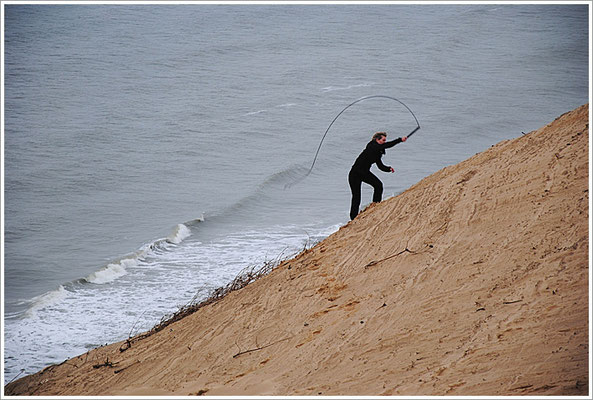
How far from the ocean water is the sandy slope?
2.12 m

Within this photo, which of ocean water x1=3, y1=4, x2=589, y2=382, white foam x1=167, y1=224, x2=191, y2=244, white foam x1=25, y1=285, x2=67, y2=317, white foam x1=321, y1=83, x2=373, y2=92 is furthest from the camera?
white foam x1=321, y1=83, x2=373, y2=92

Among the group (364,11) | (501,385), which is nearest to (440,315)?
(501,385)

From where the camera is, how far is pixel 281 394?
5289 millimetres

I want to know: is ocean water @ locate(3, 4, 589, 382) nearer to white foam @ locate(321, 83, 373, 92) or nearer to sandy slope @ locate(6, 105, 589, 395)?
white foam @ locate(321, 83, 373, 92)

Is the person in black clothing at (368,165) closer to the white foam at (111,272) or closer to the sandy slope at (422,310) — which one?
the sandy slope at (422,310)

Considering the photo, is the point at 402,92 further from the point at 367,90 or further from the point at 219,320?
the point at 219,320

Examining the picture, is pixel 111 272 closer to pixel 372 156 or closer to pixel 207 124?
pixel 372 156

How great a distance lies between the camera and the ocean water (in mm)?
13531

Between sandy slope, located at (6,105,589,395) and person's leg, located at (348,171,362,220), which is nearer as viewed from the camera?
sandy slope, located at (6,105,589,395)

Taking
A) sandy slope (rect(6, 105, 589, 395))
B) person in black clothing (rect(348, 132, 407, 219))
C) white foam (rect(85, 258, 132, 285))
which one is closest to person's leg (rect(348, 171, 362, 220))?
person in black clothing (rect(348, 132, 407, 219))

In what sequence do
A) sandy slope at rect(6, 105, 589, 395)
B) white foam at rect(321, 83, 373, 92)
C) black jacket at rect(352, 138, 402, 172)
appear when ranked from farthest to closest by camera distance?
1. white foam at rect(321, 83, 373, 92)
2. black jacket at rect(352, 138, 402, 172)
3. sandy slope at rect(6, 105, 589, 395)

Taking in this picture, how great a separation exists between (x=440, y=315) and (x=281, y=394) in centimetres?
151

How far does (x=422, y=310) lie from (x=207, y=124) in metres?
22.0

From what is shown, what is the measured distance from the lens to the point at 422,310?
5.84 metres
